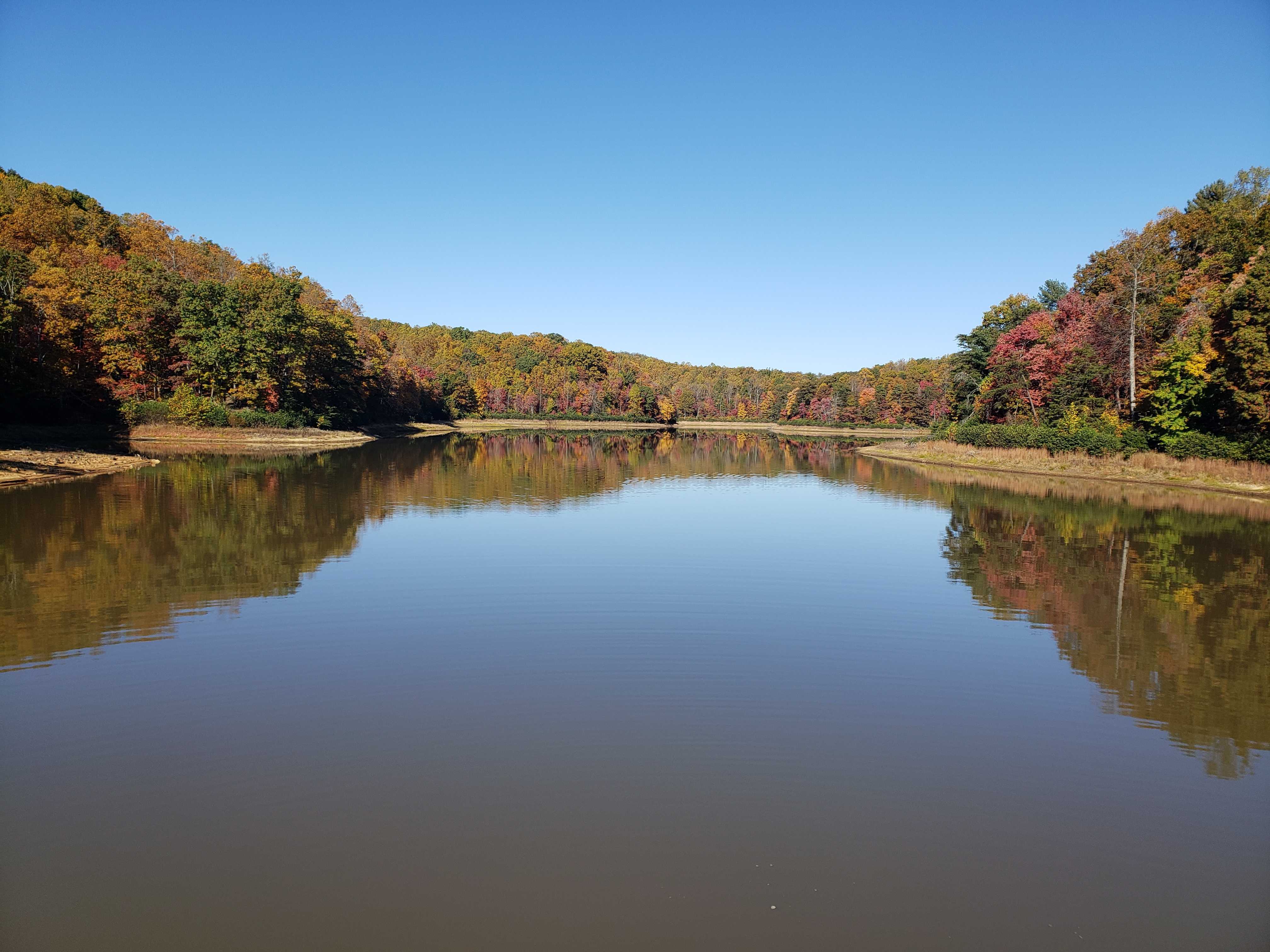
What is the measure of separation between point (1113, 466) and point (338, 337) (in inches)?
2042

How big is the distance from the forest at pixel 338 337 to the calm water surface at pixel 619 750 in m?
22.1

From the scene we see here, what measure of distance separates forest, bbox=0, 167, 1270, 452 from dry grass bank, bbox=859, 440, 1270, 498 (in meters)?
1.06

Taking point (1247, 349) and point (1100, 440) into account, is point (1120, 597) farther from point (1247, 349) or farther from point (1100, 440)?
point (1100, 440)

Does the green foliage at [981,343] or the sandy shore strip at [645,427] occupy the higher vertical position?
the green foliage at [981,343]

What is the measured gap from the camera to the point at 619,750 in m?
6.32

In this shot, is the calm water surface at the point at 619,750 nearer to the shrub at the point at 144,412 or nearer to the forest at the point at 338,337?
the forest at the point at 338,337

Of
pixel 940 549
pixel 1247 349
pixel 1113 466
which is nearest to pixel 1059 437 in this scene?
pixel 1113 466

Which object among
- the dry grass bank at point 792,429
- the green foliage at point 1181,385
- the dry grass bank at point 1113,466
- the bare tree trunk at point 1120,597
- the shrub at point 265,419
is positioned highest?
the green foliage at point 1181,385

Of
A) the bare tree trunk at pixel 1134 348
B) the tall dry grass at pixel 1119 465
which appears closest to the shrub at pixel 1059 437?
the tall dry grass at pixel 1119 465

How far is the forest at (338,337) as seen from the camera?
107 feet

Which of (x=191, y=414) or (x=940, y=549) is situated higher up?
(x=191, y=414)

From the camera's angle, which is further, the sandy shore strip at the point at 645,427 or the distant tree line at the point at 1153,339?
the sandy shore strip at the point at 645,427

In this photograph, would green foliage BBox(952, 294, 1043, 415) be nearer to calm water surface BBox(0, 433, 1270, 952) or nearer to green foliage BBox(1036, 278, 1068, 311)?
green foliage BBox(1036, 278, 1068, 311)

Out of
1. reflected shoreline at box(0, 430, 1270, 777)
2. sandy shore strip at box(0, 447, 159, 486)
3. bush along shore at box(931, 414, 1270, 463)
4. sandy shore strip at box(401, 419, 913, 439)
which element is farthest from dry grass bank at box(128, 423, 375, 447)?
bush along shore at box(931, 414, 1270, 463)
